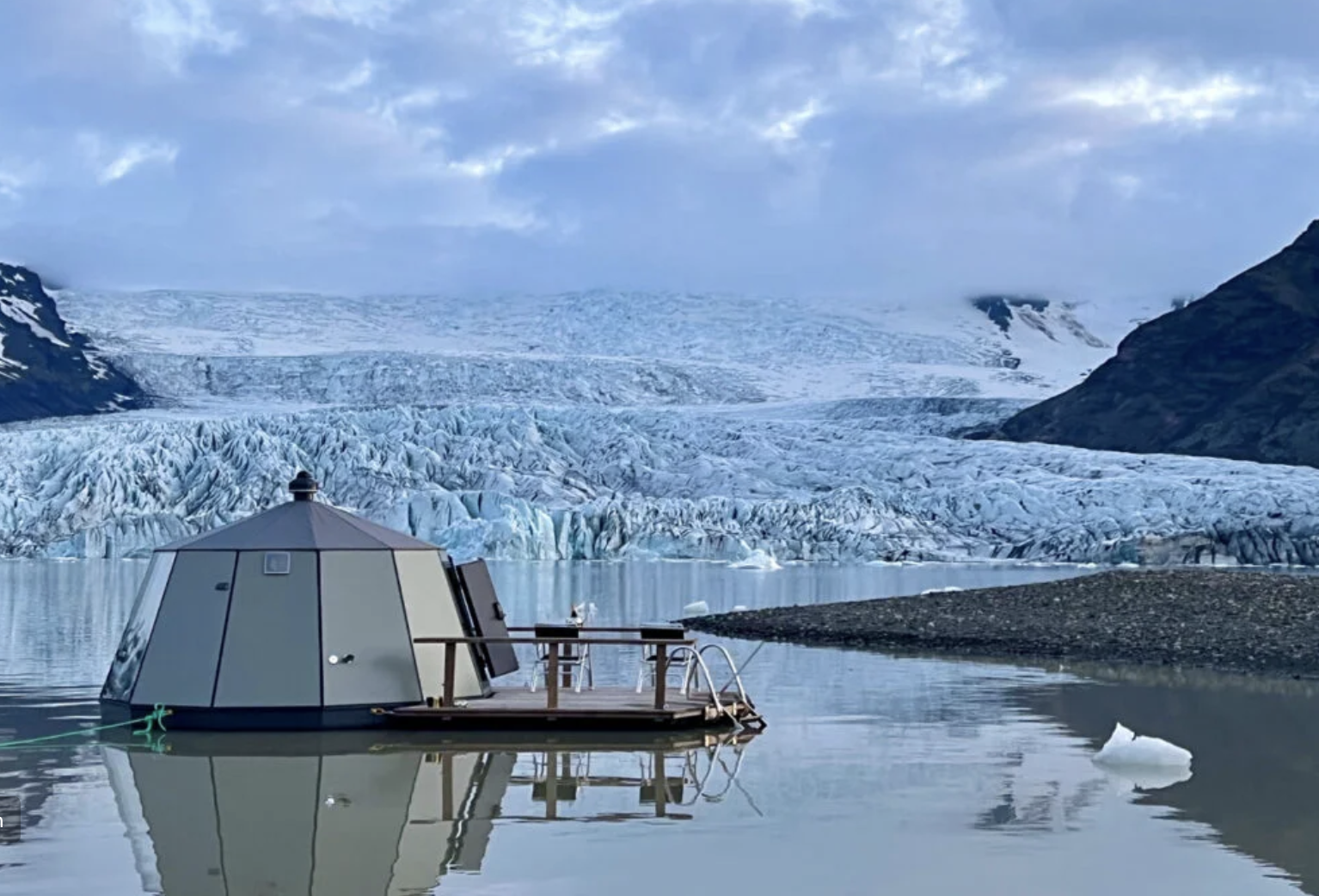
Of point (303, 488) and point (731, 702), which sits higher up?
point (303, 488)

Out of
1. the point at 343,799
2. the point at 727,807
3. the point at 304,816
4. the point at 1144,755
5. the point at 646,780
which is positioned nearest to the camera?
the point at 304,816

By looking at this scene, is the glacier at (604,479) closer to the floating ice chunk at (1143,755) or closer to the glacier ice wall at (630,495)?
the glacier ice wall at (630,495)

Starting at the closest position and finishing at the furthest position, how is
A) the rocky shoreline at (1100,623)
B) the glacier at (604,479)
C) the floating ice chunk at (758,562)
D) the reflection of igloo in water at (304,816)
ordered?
the reflection of igloo in water at (304,816) < the rocky shoreline at (1100,623) < the floating ice chunk at (758,562) < the glacier at (604,479)

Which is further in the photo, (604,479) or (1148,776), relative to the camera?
(604,479)

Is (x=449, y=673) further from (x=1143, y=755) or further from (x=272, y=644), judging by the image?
(x=1143, y=755)

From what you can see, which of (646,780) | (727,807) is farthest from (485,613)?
(727,807)

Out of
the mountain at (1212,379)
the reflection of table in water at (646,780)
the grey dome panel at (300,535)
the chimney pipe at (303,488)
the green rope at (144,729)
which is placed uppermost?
the mountain at (1212,379)

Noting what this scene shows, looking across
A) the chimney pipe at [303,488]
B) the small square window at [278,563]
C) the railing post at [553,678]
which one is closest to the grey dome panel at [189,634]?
the small square window at [278,563]

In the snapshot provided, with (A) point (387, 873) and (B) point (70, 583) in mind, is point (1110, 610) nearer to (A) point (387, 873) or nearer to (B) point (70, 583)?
(A) point (387, 873)

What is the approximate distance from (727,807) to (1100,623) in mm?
12939

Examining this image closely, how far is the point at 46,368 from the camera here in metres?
79.9

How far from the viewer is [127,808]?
852cm

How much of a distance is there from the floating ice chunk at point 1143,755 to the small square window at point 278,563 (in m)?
5.54

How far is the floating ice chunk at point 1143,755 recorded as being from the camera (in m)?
9.94
